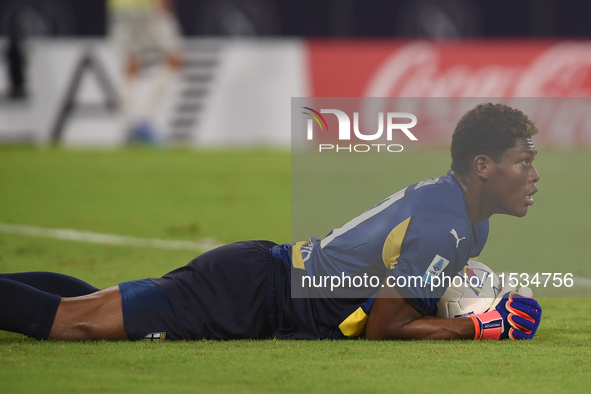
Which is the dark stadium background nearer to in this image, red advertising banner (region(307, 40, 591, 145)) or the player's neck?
red advertising banner (region(307, 40, 591, 145))

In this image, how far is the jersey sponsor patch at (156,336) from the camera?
12.1ft

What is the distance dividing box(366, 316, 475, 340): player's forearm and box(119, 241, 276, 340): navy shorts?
52 cm

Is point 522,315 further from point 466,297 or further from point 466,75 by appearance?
point 466,75

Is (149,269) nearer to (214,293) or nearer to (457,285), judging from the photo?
(214,293)

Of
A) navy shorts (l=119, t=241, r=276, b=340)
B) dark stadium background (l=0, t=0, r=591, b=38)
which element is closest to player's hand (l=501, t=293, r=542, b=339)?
navy shorts (l=119, t=241, r=276, b=340)

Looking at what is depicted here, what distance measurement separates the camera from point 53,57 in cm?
1493

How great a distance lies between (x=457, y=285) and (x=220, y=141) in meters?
11.9

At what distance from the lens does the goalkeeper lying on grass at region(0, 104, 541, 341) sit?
11.5ft

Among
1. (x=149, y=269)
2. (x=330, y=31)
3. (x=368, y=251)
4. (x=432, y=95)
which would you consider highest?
(x=330, y=31)

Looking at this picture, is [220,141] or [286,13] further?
[286,13]

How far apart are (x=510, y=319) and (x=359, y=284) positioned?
28.0 inches

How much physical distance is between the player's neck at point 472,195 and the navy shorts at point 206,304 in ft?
3.03

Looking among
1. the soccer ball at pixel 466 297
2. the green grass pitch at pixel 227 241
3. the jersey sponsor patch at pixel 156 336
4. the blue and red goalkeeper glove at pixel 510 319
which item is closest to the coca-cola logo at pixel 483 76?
the green grass pitch at pixel 227 241

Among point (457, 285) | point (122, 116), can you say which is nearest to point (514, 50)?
point (122, 116)
